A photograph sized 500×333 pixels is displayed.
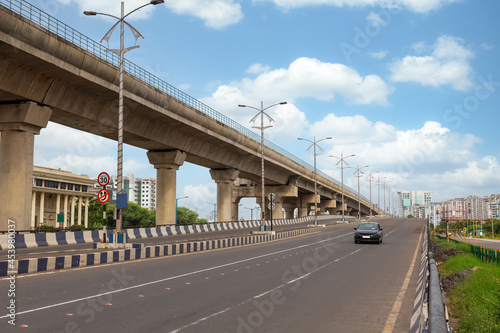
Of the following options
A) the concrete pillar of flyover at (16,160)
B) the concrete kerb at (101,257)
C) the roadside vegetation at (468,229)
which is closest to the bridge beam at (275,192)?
the roadside vegetation at (468,229)

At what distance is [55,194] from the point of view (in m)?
121

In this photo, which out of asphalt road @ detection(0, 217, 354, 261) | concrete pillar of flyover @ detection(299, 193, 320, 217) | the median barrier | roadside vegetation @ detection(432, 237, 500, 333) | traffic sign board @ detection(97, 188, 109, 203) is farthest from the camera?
concrete pillar of flyover @ detection(299, 193, 320, 217)

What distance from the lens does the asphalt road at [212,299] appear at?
791 centimetres

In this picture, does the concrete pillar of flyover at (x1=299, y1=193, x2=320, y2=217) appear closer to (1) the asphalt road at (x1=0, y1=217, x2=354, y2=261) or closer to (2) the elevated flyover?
(2) the elevated flyover

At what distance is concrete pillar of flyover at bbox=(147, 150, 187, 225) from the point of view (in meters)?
43.4

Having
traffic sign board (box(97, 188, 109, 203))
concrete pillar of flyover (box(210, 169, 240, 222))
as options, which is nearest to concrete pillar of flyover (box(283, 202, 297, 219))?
concrete pillar of flyover (box(210, 169, 240, 222))

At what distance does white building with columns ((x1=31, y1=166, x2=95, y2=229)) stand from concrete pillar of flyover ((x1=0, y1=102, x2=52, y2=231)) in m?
85.6

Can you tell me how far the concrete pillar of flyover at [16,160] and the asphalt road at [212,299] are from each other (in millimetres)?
11651

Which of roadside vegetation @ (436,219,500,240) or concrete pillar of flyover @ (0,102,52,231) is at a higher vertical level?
concrete pillar of flyover @ (0,102,52,231)

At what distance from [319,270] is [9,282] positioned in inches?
374

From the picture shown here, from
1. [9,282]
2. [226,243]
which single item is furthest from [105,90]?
[9,282]

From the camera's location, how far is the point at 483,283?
1019cm

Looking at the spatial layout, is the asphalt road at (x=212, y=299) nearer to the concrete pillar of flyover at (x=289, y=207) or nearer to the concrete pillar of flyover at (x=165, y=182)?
the concrete pillar of flyover at (x=165, y=182)

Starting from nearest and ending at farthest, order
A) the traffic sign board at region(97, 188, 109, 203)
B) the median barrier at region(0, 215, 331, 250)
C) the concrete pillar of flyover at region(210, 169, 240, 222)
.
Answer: the traffic sign board at region(97, 188, 109, 203)
the median barrier at region(0, 215, 331, 250)
the concrete pillar of flyover at region(210, 169, 240, 222)
